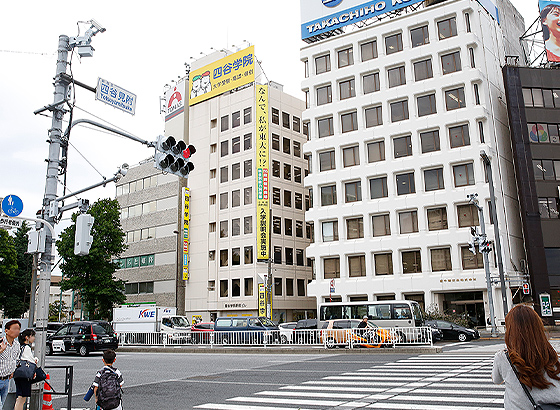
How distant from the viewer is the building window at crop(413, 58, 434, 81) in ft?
143

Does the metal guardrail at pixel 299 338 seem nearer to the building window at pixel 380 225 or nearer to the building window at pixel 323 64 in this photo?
the building window at pixel 380 225

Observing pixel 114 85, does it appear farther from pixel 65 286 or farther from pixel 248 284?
pixel 248 284

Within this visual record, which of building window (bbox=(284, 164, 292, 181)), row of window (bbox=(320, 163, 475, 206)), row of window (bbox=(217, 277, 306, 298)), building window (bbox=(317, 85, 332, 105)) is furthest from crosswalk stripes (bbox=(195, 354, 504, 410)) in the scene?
building window (bbox=(284, 164, 292, 181))

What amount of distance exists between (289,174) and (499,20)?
26466 mm

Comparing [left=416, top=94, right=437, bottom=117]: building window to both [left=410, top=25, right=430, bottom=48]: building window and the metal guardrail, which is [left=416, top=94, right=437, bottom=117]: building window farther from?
the metal guardrail

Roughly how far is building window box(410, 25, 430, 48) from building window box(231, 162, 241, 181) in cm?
2158

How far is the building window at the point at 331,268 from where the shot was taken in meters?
45.4

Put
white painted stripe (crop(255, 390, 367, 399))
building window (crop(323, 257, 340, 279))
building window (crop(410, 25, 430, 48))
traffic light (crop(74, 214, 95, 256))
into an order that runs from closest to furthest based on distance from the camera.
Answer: traffic light (crop(74, 214, 95, 256))
white painted stripe (crop(255, 390, 367, 399))
building window (crop(410, 25, 430, 48))
building window (crop(323, 257, 340, 279))

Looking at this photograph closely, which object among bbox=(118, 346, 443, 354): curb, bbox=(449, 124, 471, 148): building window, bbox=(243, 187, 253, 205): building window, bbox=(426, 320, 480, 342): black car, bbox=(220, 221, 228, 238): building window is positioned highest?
bbox=(449, 124, 471, 148): building window

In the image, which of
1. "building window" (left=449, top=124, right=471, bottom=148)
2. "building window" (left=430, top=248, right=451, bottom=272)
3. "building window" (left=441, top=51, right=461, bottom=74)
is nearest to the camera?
"building window" (left=430, top=248, right=451, bottom=272)

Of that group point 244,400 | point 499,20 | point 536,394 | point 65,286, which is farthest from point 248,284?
point 536,394

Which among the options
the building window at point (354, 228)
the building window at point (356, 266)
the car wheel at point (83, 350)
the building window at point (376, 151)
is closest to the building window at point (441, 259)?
the building window at point (356, 266)

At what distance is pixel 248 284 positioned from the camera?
5078 centimetres

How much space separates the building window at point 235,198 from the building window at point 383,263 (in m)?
17.0
